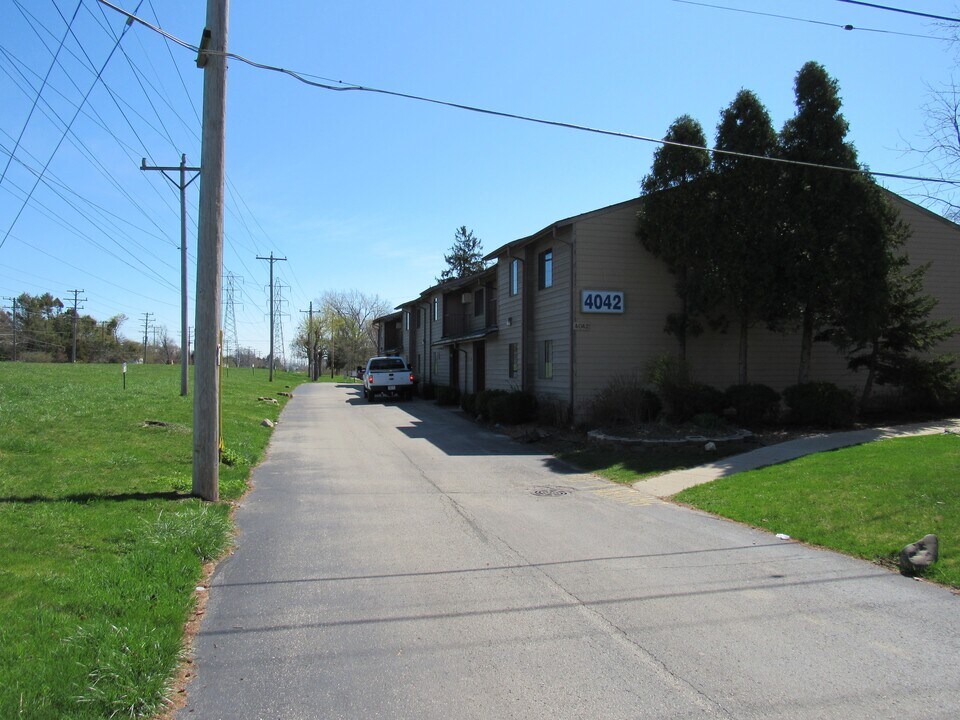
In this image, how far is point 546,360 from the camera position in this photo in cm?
2078

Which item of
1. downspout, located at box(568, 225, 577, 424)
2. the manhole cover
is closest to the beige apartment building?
downspout, located at box(568, 225, 577, 424)

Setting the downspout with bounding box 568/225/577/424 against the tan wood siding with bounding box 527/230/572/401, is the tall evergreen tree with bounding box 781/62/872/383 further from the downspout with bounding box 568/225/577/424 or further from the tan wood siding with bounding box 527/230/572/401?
the tan wood siding with bounding box 527/230/572/401

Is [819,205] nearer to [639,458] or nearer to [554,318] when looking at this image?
[554,318]

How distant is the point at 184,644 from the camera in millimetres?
4555

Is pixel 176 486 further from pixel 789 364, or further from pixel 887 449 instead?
pixel 789 364

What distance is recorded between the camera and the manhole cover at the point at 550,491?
10.6 m

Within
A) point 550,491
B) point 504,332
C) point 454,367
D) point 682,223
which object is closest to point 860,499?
point 550,491

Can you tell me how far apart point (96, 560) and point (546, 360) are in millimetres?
15999

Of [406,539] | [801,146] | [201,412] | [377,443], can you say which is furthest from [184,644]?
[801,146]

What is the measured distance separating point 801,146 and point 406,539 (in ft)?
48.0

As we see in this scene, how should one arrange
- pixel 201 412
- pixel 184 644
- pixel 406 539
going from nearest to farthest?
pixel 184 644, pixel 406 539, pixel 201 412

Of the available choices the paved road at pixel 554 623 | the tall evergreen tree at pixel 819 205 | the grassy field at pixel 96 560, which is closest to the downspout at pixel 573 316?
the tall evergreen tree at pixel 819 205

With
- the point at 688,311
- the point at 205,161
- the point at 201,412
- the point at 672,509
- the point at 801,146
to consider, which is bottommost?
Answer: the point at 672,509

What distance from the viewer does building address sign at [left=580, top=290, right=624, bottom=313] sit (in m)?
18.4
